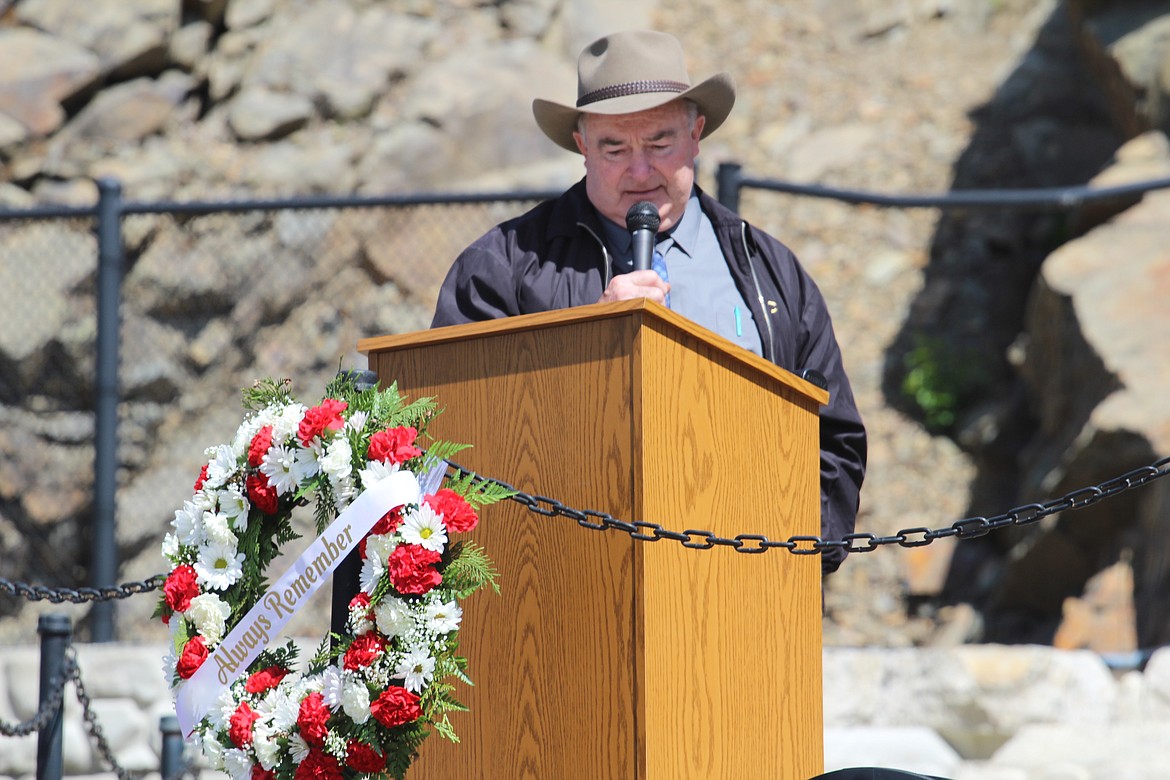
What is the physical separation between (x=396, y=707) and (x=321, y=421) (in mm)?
613

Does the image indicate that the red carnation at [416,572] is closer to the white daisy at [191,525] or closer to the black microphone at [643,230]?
the white daisy at [191,525]

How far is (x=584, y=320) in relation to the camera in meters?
2.90

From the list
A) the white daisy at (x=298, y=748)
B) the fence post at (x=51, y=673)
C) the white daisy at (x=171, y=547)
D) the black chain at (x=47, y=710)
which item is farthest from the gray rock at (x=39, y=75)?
the white daisy at (x=298, y=748)

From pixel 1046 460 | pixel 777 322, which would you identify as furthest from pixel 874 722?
pixel 1046 460

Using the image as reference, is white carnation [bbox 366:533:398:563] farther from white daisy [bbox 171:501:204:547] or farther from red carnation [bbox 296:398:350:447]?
white daisy [bbox 171:501:204:547]

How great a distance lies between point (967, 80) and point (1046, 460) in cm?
520

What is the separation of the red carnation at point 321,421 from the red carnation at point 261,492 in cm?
16

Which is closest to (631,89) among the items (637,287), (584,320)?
(637,287)

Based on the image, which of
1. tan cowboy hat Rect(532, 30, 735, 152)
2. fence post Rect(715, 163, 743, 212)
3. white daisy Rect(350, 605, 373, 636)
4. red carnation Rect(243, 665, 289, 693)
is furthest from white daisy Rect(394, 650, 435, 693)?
fence post Rect(715, 163, 743, 212)

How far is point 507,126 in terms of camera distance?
10.4 m

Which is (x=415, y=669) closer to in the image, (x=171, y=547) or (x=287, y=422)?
(x=287, y=422)

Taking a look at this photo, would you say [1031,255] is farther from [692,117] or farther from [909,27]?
[692,117]

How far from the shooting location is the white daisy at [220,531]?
319 centimetres

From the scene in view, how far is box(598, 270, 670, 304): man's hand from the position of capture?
318cm
